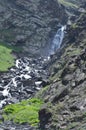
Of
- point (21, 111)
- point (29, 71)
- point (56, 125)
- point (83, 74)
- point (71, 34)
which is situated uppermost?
point (71, 34)

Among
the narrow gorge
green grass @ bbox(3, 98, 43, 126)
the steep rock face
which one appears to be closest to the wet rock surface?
the narrow gorge

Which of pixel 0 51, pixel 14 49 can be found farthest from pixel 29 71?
pixel 14 49

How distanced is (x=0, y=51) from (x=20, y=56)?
Answer: 9749 millimetres

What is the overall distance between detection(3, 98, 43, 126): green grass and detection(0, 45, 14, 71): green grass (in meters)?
57.0

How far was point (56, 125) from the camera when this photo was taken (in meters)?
69.9

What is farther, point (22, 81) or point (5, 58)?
point (5, 58)

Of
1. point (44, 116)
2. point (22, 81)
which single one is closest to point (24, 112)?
point (44, 116)

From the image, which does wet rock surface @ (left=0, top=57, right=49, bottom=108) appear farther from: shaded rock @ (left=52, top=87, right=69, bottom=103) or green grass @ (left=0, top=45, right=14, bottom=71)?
shaded rock @ (left=52, top=87, right=69, bottom=103)

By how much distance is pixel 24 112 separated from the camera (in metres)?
89.1

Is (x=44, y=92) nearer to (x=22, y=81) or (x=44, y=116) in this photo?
(x=22, y=81)

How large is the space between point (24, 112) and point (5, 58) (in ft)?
283

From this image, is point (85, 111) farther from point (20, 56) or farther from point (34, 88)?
point (20, 56)

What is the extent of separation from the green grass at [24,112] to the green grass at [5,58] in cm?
5704

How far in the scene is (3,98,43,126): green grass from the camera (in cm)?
8362
